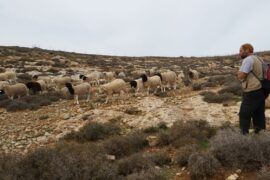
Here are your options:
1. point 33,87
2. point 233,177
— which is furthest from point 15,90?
point 233,177

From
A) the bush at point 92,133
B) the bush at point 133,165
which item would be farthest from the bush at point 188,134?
the bush at point 92,133

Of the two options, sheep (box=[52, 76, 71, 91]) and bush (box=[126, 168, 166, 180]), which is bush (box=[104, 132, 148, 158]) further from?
sheep (box=[52, 76, 71, 91])

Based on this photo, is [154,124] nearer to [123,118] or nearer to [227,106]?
[123,118]

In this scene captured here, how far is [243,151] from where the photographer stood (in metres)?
6.37

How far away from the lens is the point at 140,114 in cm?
1260

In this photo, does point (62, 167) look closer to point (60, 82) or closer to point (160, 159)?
point (160, 159)

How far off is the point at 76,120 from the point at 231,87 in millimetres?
7722

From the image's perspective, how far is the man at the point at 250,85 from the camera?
7.14 m

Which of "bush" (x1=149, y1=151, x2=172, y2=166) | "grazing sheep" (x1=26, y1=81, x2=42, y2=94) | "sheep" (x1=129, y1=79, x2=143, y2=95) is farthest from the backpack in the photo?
"grazing sheep" (x1=26, y1=81, x2=42, y2=94)

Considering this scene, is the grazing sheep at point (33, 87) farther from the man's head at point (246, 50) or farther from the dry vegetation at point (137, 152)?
the man's head at point (246, 50)

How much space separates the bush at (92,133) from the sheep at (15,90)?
8991 millimetres

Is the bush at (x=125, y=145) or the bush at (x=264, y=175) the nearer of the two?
the bush at (x=264, y=175)

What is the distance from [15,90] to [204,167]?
14.4 metres

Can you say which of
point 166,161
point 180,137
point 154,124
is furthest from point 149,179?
point 154,124
